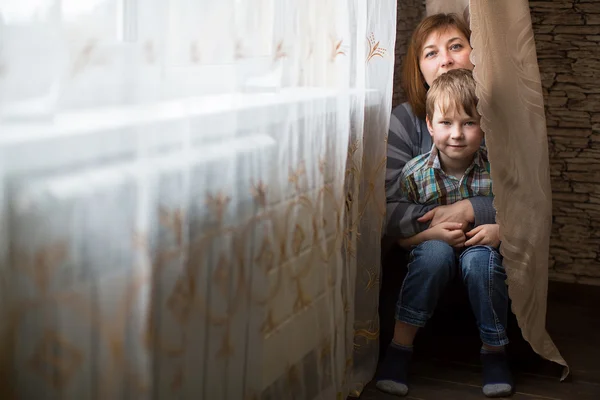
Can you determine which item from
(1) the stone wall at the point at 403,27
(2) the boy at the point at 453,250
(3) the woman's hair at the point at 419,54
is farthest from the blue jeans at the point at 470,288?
(1) the stone wall at the point at 403,27

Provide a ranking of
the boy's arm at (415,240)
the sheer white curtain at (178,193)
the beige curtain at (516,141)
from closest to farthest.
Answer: the sheer white curtain at (178,193), the beige curtain at (516,141), the boy's arm at (415,240)

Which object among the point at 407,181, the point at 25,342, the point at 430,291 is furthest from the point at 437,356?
the point at 25,342

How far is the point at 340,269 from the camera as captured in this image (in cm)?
155

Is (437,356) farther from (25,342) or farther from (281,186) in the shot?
(25,342)

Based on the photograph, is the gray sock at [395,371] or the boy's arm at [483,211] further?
the boy's arm at [483,211]

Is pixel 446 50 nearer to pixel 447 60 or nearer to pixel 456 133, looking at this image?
pixel 447 60

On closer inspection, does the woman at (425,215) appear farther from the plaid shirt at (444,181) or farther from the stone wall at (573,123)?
the stone wall at (573,123)

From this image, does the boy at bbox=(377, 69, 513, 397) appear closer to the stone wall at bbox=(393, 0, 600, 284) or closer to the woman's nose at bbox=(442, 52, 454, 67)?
the woman's nose at bbox=(442, 52, 454, 67)

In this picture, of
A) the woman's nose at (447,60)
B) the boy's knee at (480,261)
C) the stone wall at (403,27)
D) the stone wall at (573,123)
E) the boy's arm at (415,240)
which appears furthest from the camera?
the stone wall at (573,123)

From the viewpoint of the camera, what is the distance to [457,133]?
6.08ft

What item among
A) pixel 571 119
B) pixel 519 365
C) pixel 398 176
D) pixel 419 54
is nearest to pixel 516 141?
pixel 398 176

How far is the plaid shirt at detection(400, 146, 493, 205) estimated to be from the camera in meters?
1.93

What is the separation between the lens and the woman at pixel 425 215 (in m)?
1.80

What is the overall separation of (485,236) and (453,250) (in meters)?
0.09
